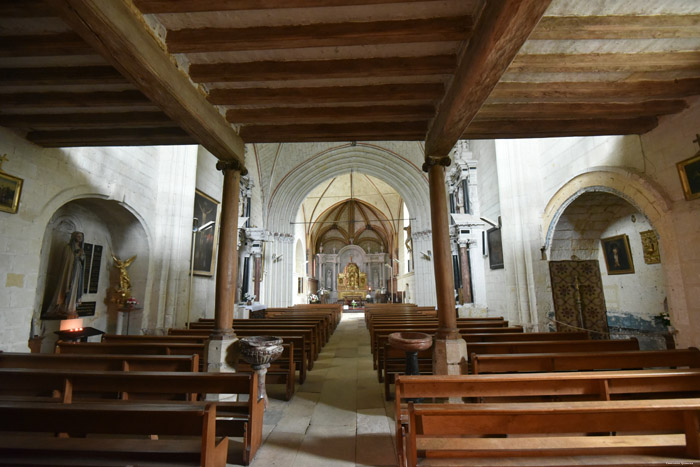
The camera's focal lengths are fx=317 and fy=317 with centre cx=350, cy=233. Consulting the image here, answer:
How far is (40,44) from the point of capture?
267 centimetres

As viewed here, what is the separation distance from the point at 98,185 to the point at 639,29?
23.5 feet

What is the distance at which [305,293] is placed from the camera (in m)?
22.5

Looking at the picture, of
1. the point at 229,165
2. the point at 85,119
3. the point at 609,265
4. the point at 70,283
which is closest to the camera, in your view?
the point at 85,119

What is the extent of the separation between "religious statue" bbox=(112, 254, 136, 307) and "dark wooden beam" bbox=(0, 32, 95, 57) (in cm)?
427

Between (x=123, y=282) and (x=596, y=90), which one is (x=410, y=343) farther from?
(x=123, y=282)

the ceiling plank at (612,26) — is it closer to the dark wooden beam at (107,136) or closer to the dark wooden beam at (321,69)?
the dark wooden beam at (321,69)

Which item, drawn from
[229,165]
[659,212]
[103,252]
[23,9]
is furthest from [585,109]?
[103,252]

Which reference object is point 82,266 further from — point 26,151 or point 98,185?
point 26,151

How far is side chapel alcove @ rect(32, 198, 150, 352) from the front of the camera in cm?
550

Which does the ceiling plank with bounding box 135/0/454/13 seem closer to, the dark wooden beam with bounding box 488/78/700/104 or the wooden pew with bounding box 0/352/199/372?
the dark wooden beam with bounding box 488/78/700/104

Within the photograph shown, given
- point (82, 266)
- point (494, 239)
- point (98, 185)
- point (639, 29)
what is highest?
point (639, 29)

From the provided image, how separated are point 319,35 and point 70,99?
116 inches

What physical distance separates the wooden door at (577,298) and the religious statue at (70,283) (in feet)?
27.9

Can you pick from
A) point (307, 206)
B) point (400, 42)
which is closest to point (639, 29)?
point (400, 42)
